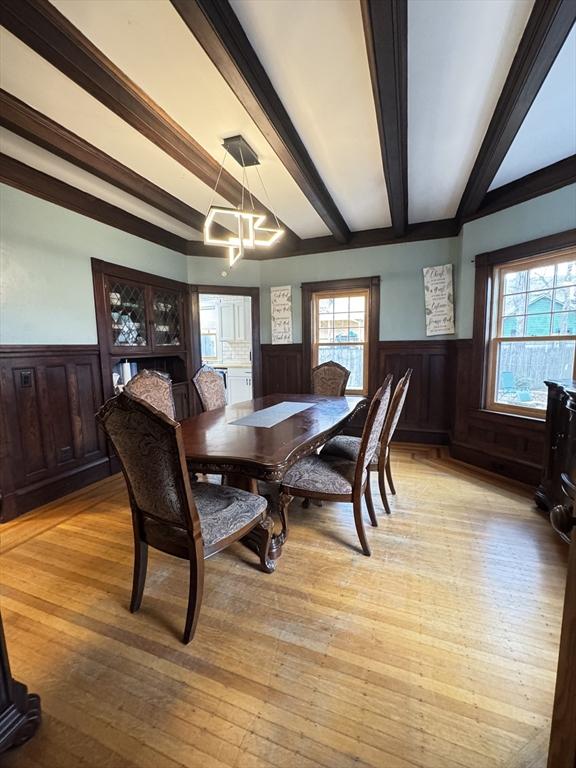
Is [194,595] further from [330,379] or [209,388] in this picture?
[330,379]

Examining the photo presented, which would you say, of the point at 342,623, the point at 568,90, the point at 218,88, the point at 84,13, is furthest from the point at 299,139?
the point at 342,623

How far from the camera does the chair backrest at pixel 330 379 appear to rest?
348cm

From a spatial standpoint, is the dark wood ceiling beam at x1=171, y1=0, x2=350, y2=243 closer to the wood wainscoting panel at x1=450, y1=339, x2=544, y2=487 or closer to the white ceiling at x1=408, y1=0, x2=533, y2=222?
the white ceiling at x1=408, y1=0, x2=533, y2=222

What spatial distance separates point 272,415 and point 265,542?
→ 89 centimetres

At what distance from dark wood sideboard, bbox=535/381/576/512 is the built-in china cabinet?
12.4ft

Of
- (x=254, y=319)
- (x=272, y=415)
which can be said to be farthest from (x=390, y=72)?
(x=254, y=319)

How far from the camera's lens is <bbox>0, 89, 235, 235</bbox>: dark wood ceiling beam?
1920mm

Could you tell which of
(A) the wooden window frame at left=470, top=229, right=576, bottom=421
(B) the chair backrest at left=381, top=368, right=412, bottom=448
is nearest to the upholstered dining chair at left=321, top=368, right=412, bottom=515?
(B) the chair backrest at left=381, top=368, right=412, bottom=448

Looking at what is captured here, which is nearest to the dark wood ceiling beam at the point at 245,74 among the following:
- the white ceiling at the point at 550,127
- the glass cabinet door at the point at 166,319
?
the white ceiling at the point at 550,127

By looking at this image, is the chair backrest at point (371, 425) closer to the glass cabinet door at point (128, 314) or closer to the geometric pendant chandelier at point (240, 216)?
the geometric pendant chandelier at point (240, 216)

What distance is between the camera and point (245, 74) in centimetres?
161

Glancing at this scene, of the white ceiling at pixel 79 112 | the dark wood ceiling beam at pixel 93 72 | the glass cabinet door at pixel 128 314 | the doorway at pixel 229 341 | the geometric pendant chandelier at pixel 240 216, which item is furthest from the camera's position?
the doorway at pixel 229 341

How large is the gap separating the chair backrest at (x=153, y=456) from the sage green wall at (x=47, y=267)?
6.23ft

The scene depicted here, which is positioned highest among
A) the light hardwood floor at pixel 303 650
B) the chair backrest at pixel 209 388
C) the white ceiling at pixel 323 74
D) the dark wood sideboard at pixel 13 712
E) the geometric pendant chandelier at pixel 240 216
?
the white ceiling at pixel 323 74
